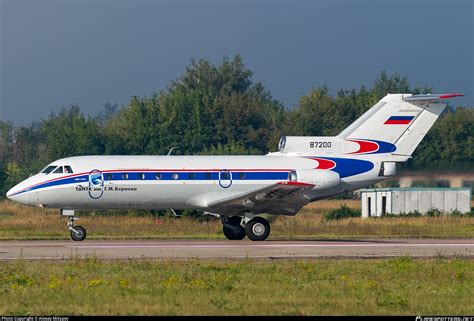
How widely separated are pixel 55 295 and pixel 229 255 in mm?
9522

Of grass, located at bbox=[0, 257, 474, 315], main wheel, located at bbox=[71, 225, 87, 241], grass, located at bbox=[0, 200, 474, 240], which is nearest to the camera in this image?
grass, located at bbox=[0, 257, 474, 315]

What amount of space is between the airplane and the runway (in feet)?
5.42

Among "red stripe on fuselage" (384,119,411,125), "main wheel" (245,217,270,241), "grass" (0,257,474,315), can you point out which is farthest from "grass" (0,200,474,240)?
"grass" (0,257,474,315)

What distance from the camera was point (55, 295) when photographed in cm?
1770

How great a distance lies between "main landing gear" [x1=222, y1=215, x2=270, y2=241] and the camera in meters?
34.3

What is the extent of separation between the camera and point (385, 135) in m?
36.5

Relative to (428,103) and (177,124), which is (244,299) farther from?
(177,124)

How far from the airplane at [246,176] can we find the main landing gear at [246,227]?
4 centimetres

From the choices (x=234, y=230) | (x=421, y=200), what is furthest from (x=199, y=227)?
(x=421, y=200)

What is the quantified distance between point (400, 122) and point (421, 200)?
16267 millimetres

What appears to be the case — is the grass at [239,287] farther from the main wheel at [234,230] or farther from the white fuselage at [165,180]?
the main wheel at [234,230]

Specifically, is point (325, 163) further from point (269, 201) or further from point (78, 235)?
point (78, 235)

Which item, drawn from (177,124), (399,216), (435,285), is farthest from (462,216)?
(177,124)

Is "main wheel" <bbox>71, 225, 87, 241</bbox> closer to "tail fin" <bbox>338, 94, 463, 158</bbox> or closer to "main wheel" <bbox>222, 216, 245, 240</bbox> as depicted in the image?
"main wheel" <bbox>222, 216, 245, 240</bbox>
